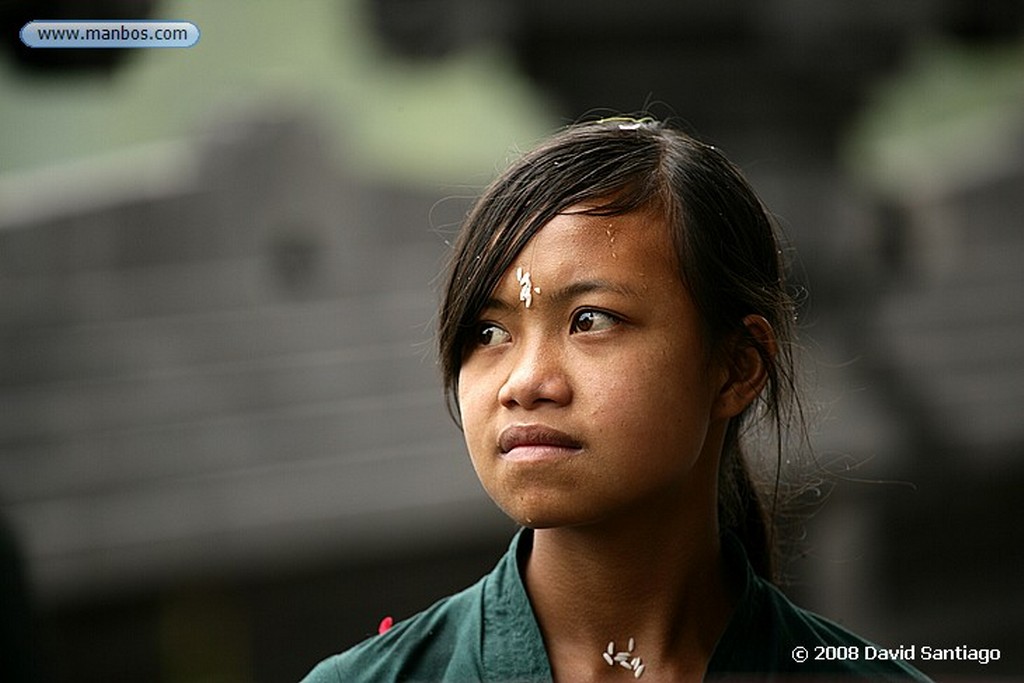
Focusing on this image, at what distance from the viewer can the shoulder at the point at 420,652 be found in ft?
2.96

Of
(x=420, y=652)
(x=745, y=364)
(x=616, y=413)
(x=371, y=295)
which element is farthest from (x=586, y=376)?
(x=371, y=295)

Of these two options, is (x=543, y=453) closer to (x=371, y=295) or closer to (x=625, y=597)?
(x=625, y=597)

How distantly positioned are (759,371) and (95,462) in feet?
2.25

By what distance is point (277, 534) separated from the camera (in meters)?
1.41

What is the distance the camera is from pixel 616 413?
2.66 ft

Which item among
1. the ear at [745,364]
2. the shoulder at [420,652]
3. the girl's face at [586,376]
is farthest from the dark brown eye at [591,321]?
the shoulder at [420,652]

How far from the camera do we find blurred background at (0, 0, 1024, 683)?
1.23 meters

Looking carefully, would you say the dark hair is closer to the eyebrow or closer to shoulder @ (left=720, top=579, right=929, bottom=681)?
the eyebrow

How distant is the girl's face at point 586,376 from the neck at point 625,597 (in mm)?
45

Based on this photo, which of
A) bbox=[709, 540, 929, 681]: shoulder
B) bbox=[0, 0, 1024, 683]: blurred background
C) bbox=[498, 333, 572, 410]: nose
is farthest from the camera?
bbox=[0, 0, 1024, 683]: blurred background

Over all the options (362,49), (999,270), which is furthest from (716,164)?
(999,270)

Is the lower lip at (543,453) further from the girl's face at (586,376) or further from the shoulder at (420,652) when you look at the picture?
the shoulder at (420,652)

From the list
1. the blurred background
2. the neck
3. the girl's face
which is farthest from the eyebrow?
the blurred background

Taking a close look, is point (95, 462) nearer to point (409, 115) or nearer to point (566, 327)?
point (409, 115)
